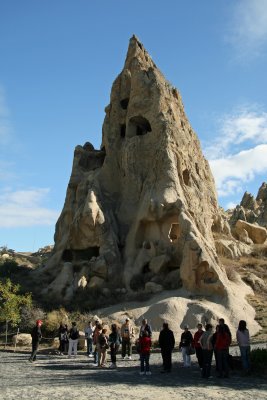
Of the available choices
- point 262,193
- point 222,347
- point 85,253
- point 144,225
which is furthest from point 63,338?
point 262,193

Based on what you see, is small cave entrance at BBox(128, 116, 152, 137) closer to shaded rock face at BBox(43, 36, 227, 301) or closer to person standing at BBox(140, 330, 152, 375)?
shaded rock face at BBox(43, 36, 227, 301)

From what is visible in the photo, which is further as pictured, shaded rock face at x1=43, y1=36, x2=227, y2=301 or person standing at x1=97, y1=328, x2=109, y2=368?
shaded rock face at x1=43, y1=36, x2=227, y2=301

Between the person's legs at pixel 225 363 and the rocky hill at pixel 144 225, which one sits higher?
the rocky hill at pixel 144 225

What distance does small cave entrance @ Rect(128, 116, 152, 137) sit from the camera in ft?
105

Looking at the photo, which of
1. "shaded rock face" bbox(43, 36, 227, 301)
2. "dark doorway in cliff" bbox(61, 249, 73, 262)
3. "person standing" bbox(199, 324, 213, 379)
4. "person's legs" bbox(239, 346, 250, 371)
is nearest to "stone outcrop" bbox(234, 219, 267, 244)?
"shaded rock face" bbox(43, 36, 227, 301)

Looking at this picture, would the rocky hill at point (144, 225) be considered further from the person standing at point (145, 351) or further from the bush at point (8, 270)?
the person standing at point (145, 351)

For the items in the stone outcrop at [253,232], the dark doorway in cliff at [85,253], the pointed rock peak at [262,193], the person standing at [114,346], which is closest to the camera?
the person standing at [114,346]

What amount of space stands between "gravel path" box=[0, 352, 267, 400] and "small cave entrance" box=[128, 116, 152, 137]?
20.3 meters

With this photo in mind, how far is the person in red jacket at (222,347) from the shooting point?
36.6 feet

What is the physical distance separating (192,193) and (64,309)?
11.5 meters

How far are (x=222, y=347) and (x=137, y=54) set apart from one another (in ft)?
89.7

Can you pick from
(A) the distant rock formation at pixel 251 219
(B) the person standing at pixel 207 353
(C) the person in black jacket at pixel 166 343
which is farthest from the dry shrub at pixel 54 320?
(A) the distant rock formation at pixel 251 219

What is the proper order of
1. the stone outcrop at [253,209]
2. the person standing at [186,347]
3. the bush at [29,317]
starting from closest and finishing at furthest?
the person standing at [186,347], the bush at [29,317], the stone outcrop at [253,209]

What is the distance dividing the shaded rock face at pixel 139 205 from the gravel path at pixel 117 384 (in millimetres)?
11427
